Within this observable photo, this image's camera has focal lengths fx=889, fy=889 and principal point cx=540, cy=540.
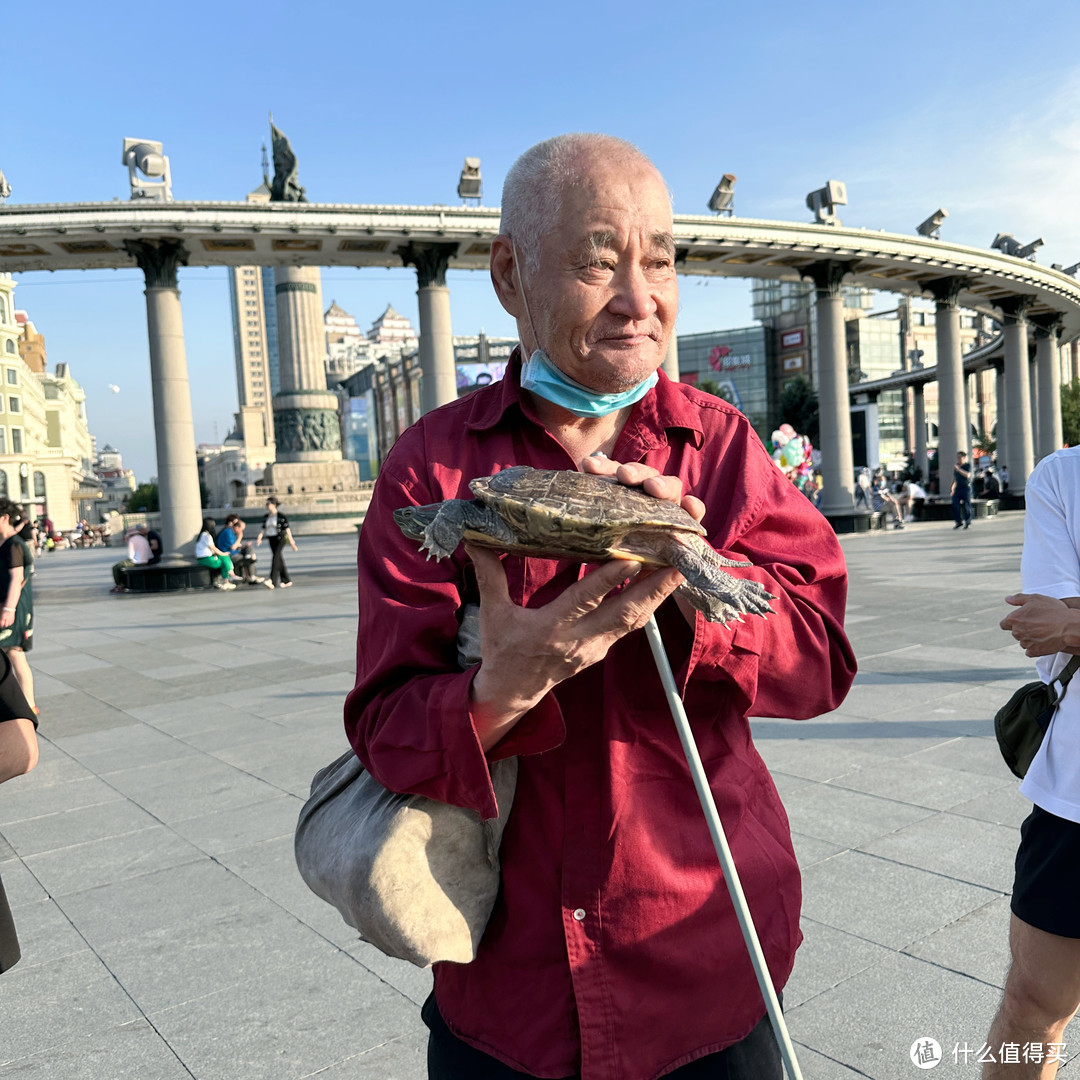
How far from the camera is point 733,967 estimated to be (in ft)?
5.62

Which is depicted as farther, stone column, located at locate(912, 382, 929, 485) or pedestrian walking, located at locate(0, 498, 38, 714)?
stone column, located at locate(912, 382, 929, 485)

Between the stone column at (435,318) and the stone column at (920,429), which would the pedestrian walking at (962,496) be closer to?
the stone column at (435,318)

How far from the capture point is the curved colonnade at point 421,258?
18641 millimetres

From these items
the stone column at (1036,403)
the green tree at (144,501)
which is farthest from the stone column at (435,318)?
the green tree at (144,501)

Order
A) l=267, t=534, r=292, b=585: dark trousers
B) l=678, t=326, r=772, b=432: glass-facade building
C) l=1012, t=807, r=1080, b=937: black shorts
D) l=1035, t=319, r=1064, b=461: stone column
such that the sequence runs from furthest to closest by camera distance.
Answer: l=678, t=326, r=772, b=432: glass-facade building < l=1035, t=319, r=1064, b=461: stone column < l=267, t=534, r=292, b=585: dark trousers < l=1012, t=807, r=1080, b=937: black shorts

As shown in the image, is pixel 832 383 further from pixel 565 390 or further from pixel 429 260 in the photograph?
pixel 565 390

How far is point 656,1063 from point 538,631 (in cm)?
87

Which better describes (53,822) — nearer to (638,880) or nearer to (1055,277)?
(638,880)

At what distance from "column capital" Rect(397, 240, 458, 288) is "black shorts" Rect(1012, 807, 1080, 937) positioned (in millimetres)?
20245

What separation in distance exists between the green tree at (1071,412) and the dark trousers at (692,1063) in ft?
218

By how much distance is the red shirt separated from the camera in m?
1.59

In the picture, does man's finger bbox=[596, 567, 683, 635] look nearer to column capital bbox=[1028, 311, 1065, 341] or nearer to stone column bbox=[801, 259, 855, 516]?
stone column bbox=[801, 259, 855, 516]

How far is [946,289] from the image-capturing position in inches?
1099

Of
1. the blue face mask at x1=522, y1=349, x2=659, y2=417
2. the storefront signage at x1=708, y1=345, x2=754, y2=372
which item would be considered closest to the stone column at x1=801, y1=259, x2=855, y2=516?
the blue face mask at x1=522, y1=349, x2=659, y2=417
